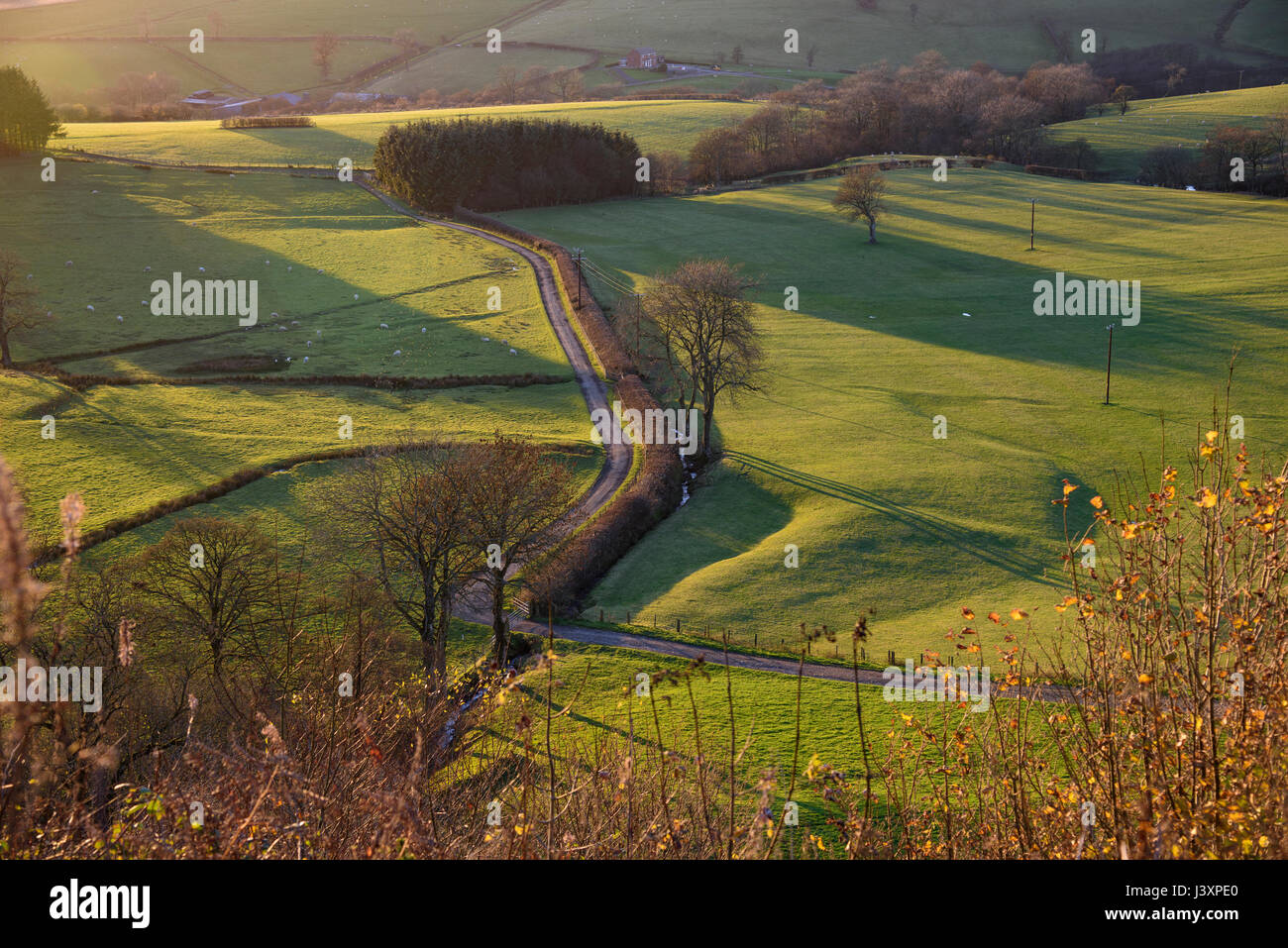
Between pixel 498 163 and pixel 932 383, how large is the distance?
7527 centimetres

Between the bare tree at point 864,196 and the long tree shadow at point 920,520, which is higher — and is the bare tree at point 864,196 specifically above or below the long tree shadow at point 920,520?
above

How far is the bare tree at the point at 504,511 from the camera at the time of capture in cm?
Answer: 3672

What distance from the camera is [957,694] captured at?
10297 millimetres

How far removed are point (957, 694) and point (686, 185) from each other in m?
128

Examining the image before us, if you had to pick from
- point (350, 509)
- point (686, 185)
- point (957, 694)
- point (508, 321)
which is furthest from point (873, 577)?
point (686, 185)

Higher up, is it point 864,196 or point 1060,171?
point 1060,171

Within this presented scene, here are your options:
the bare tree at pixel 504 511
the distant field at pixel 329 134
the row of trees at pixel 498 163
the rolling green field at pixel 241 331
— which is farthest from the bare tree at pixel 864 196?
the bare tree at pixel 504 511

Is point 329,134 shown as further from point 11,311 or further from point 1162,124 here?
point 1162,124

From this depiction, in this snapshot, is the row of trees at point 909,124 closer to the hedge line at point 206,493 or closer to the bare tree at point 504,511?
the hedge line at point 206,493

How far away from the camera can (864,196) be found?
10456cm

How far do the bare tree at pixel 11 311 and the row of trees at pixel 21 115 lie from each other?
61647 mm

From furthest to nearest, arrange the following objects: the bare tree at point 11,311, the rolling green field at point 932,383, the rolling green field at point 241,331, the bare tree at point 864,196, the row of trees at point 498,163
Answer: the row of trees at point 498,163 → the bare tree at point 864,196 → the bare tree at point 11,311 → the rolling green field at point 241,331 → the rolling green field at point 932,383

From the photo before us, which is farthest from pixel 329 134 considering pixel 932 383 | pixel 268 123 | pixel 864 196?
pixel 932 383
